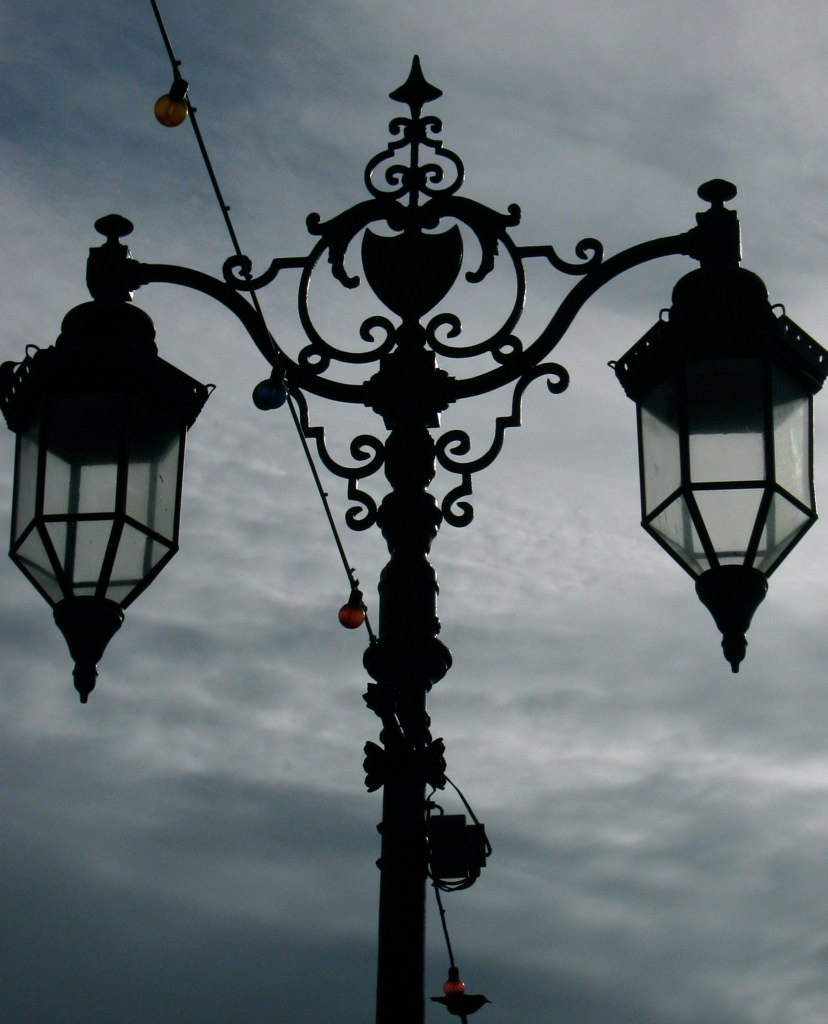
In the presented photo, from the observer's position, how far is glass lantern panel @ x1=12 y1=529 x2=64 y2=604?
16.9ft

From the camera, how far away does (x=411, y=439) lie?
5.51m

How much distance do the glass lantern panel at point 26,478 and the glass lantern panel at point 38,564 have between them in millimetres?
48

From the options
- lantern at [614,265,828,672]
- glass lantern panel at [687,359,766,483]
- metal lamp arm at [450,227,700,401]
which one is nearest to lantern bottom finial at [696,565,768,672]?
lantern at [614,265,828,672]

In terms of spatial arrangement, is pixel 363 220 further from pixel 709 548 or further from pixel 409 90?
pixel 709 548

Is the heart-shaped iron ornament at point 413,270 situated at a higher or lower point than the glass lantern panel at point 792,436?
higher

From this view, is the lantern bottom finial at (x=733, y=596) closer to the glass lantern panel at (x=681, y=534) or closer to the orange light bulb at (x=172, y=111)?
the glass lantern panel at (x=681, y=534)

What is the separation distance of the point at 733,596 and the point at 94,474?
2.01 m

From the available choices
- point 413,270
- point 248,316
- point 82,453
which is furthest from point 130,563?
point 413,270

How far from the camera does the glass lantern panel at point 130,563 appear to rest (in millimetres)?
5125

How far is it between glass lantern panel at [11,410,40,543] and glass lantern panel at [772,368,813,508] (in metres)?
2.32

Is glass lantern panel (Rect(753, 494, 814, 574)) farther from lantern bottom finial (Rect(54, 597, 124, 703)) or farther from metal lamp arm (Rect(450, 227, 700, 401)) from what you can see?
lantern bottom finial (Rect(54, 597, 124, 703))

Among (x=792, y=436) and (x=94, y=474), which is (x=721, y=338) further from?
(x=94, y=474)

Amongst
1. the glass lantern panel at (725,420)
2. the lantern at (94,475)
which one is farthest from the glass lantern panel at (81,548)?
the glass lantern panel at (725,420)

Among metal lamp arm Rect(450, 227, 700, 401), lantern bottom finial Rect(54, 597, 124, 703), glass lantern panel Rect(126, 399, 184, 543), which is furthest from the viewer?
metal lamp arm Rect(450, 227, 700, 401)
